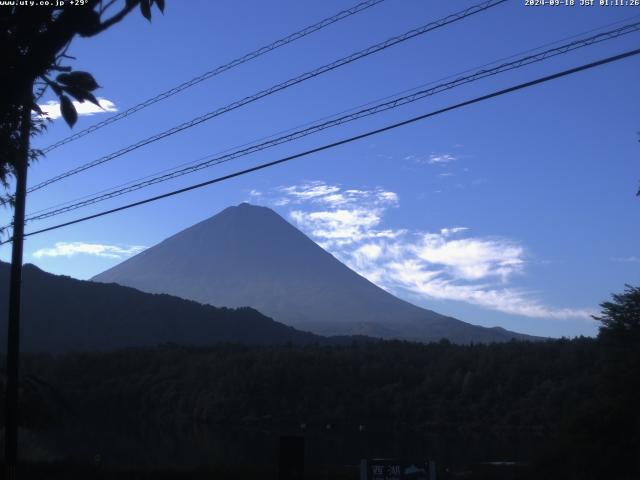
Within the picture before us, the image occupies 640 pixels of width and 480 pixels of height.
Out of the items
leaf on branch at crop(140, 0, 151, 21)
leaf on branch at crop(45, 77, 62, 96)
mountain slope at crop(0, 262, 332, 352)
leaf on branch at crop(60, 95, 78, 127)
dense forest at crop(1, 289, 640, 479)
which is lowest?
dense forest at crop(1, 289, 640, 479)

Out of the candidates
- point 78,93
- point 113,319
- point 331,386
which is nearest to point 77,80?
point 78,93

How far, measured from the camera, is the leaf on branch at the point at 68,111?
5.74 m

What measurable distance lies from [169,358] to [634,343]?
210 feet

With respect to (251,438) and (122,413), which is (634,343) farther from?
(122,413)

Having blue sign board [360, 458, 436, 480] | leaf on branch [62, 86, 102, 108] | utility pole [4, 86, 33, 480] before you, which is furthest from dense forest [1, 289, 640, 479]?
leaf on branch [62, 86, 102, 108]

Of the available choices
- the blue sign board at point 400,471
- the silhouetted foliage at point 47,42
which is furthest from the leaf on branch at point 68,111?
the blue sign board at point 400,471

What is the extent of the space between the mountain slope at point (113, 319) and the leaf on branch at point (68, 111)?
310ft

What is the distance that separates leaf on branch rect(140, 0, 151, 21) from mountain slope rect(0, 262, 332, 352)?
9514 cm

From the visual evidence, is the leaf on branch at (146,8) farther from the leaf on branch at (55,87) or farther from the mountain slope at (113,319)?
the mountain slope at (113,319)

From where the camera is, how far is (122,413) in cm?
7756

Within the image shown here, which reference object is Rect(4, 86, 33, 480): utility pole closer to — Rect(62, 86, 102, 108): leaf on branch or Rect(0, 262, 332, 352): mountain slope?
Rect(62, 86, 102, 108): leaf on branch

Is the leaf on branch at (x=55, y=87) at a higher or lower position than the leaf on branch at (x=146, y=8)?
lower

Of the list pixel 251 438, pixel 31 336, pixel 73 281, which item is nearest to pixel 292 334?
pixel 73 281

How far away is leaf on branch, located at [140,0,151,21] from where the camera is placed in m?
5.49
